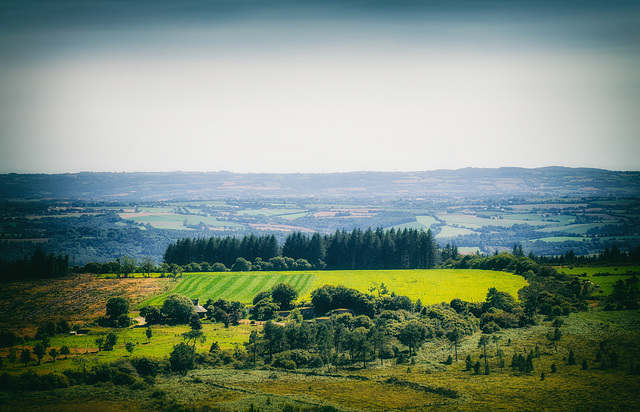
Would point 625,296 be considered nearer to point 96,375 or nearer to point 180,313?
point 180,313

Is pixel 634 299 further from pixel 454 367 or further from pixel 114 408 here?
pixel 114 408

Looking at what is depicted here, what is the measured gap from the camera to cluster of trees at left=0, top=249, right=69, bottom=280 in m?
95.9

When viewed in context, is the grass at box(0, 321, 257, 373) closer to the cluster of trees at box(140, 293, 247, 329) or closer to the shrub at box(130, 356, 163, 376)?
the cluster of trees at box(140, 293, 247, 329)

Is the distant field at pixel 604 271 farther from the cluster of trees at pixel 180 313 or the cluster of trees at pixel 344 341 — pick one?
the cluster of trees at pixel 180 313

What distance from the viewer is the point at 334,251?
122 m

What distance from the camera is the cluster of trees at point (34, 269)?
9588 cm

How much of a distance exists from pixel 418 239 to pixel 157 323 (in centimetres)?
7093

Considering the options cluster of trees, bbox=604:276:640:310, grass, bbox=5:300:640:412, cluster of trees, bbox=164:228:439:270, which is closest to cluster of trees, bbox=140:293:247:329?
grass, bbox=5:300:640:412

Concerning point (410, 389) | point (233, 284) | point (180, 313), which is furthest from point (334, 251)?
point (410, 389)

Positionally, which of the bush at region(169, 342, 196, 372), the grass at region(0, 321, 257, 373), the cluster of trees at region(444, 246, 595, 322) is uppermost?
the cluster of trees at region(444, 246, 595, 322)

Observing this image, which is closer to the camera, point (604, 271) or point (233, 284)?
point (604, 271)

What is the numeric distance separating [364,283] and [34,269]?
230 ft

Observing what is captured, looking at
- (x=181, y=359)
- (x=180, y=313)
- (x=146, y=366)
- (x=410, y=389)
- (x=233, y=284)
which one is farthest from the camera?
(x=233, y=284)

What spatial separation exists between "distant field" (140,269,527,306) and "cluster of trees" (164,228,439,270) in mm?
15757
